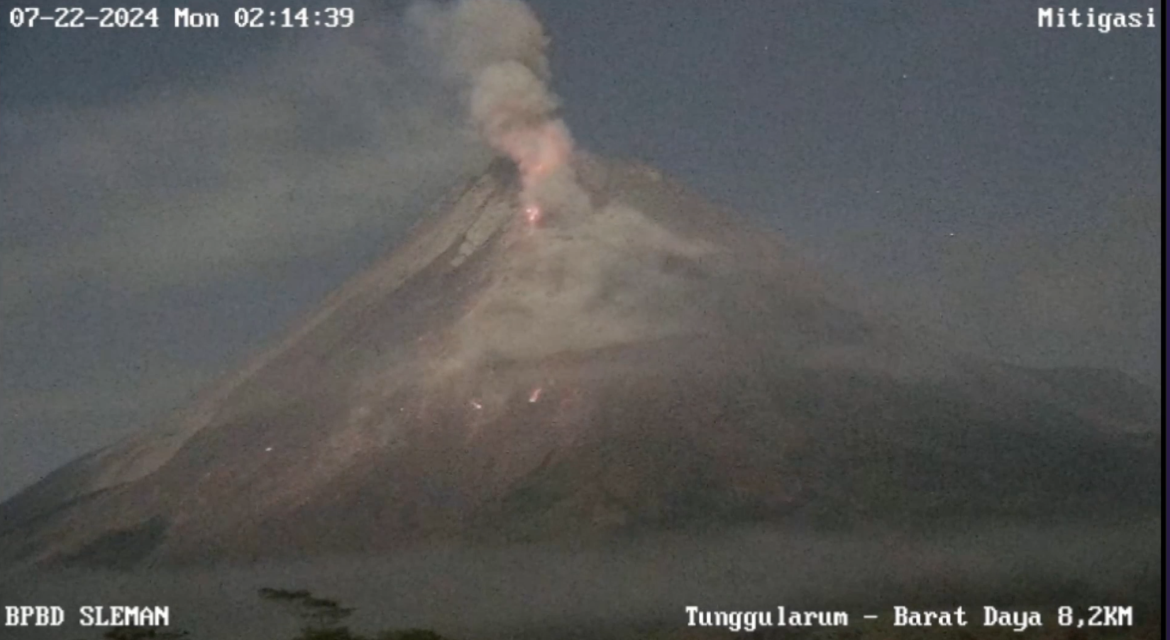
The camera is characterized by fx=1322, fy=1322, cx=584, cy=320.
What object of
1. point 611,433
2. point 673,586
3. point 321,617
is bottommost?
point 321,617

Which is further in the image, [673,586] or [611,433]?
[611,433]

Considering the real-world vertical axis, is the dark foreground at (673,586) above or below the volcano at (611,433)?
below

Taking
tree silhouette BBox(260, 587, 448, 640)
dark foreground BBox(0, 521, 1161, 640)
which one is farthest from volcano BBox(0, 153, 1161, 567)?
tree silhouette BBox(260, 587, 448, 640)

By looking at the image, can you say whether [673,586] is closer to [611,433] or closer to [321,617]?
[611,433]

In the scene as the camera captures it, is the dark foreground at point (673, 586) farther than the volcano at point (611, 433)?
No

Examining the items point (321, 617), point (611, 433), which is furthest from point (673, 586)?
point (321, 617)

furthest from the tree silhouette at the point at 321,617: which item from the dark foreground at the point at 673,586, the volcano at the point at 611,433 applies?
the volcano at the point at 611,433

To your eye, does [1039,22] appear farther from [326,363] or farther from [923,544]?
[326,363]

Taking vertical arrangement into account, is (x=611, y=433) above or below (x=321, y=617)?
above

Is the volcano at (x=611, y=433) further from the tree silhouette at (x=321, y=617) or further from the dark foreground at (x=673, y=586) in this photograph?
the tree silhouette at (x=321, y=617)
